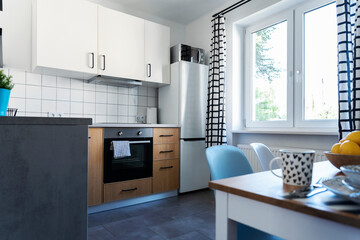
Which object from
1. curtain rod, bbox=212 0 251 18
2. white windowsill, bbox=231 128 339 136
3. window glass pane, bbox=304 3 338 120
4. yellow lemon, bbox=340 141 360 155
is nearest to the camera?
yellow lemon, bbox=340 141 360 155

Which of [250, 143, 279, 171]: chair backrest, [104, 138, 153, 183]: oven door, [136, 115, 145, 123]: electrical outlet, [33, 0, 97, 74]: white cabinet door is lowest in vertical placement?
[104, 138, 153, 183]: oven door

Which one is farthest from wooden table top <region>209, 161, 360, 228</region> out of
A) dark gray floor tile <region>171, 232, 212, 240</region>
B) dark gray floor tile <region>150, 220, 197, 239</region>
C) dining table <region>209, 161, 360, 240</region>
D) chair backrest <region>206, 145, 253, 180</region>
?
dark gray floor tile <region>150, 220, 197, 239</region>

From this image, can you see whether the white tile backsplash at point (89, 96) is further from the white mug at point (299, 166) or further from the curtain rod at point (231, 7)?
the white mug at point (299, 166)

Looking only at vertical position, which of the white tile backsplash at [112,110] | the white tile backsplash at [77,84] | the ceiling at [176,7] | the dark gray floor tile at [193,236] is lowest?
the dark gray floor tile at [193,236]

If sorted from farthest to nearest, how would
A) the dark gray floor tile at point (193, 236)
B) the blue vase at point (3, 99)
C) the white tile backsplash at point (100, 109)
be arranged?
the white tile backsplash at point (100, 109) < the dark gray floor tile at point (193, 236) < the blue vase at point (3, 99)

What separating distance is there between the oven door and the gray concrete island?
4.80 ft

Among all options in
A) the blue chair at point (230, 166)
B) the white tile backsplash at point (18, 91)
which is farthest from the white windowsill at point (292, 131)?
the white tile backsplash at point (18, 91)

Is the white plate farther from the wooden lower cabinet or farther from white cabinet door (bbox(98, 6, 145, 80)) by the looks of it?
white cabinet door (bbox(98, 6, 145, 80))

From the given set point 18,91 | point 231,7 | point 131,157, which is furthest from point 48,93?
point 231,7

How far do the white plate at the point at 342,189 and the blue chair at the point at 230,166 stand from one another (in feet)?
1.64

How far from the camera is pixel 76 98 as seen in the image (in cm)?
290

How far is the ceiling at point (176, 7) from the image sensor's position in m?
3.20

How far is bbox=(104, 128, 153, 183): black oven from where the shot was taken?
2479 millimetres

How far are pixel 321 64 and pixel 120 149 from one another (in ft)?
Result: 7.37
